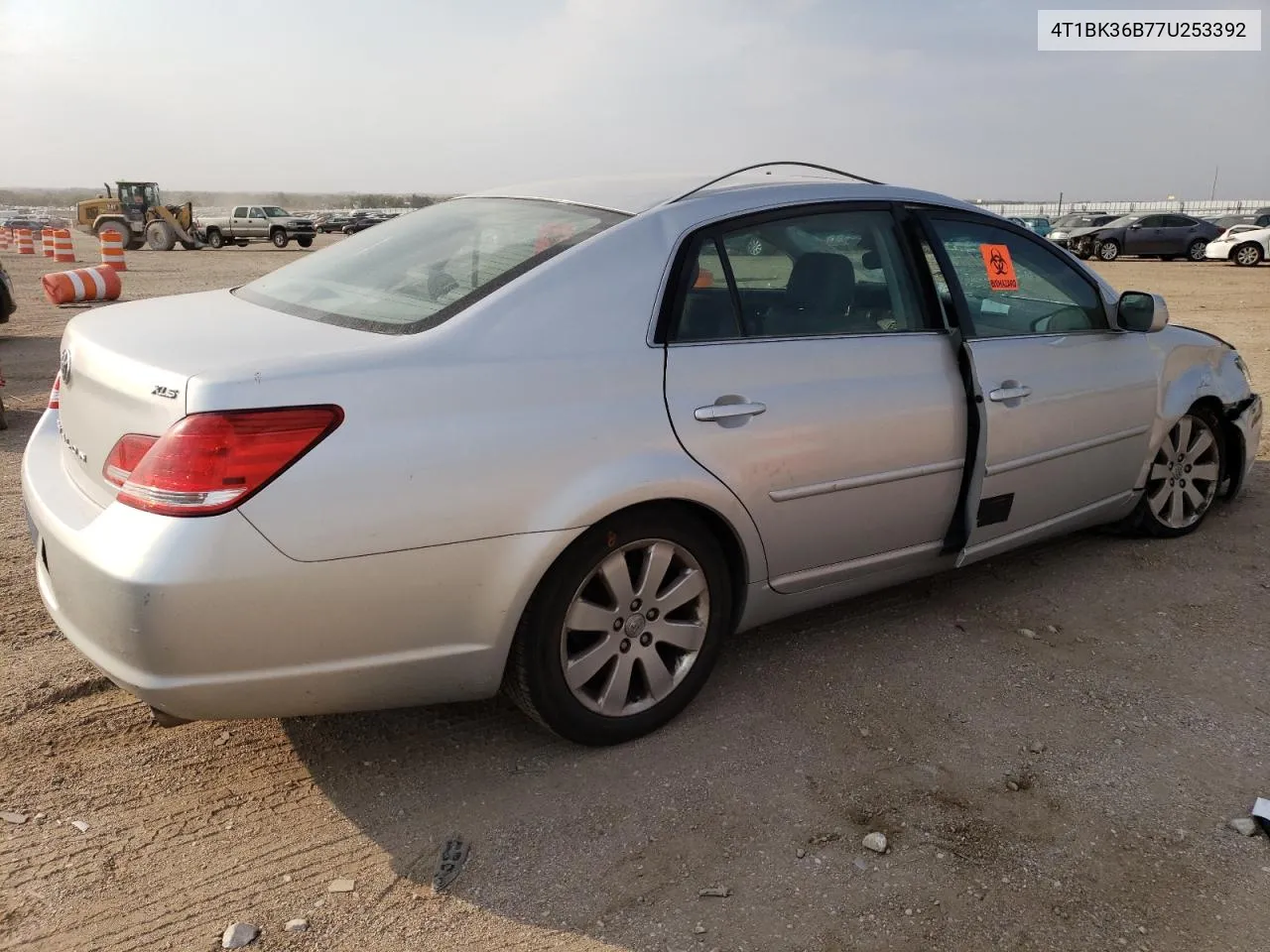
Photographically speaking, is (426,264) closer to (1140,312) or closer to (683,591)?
(683,591)

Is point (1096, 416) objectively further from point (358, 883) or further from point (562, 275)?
point (358, 883)

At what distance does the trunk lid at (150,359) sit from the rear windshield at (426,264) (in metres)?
0.14

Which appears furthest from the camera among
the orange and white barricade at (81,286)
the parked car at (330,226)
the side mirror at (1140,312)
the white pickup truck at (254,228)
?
the parked car at (330,226)

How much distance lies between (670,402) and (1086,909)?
1.60 metres

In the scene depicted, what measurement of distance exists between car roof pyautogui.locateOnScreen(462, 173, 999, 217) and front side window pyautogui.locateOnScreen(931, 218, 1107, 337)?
16cm

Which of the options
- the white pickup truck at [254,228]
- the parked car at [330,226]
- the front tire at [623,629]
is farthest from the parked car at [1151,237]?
the parked car at [330,226]

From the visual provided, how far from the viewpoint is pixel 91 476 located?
8.34ft

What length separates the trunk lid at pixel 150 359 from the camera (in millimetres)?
2340

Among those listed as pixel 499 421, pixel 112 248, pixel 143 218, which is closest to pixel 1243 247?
pixel 112 248

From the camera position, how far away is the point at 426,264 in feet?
10.2

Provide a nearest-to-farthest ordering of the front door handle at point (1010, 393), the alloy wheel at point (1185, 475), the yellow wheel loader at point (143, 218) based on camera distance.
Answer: the front door handle at point (1010, 393)
the alloy wheel at point (1185, 475)
the yellow wheel loader at point (143, 218)

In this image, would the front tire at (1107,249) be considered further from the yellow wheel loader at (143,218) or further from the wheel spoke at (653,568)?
the wheel spoke at (653,568)

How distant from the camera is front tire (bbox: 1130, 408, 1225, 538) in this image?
180 inches

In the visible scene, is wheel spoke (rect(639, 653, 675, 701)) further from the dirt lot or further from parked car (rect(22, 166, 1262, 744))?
the dirt lot
